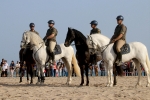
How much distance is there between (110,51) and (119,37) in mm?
644

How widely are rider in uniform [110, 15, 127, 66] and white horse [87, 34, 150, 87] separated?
9.3 inches

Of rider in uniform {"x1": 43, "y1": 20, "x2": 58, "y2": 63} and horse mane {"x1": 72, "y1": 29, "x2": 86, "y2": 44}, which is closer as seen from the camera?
horse mane {"x1": 72, "y1": 29, "x2": 86, "y2": 44}

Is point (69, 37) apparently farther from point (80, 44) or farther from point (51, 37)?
point (51, 37)

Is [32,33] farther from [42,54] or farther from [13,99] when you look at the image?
[13,99]

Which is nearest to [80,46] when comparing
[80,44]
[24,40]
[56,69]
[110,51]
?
[80,44]

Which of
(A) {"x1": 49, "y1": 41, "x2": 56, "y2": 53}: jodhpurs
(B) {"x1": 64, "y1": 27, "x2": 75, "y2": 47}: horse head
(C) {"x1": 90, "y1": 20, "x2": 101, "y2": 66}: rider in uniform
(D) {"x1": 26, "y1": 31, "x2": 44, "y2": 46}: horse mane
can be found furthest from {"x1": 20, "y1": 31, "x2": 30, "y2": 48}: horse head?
(C) {"x1": 90, "y1": 20, "x2": 101, "y2": 66}: rider in uniform

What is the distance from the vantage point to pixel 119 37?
13727 mm

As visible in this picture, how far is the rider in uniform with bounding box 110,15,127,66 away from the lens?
1365 centimetres

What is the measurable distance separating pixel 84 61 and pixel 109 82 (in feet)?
4.45

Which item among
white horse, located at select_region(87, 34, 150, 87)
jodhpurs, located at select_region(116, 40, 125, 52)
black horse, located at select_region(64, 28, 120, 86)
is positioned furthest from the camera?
black horse, located at select_region(64, 28, 120, 86)

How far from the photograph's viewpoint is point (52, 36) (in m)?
15.4

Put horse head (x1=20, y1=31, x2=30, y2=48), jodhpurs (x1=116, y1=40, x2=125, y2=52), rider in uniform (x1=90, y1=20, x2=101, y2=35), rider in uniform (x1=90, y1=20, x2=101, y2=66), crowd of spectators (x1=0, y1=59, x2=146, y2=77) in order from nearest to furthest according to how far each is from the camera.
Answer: jodhpurs (x1=116, y1=40, x2=125, y2=52) → rider in uniform (x1=90, y1=20, x2=101, y2=66) → rider in uniform (x1=90, y1=20, x2=101, y2=35) → horse head (x1=20, y1=31, x2=30, y2=48) → crowd of spectators (x1=0, y1=59, x2=146, y2=77)

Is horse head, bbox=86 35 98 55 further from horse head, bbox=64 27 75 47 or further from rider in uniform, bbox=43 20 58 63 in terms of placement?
rider in uniform, bbox=43 20 58 63

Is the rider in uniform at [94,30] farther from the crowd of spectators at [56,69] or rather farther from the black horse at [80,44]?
the crowd of spectators at [56,69]
